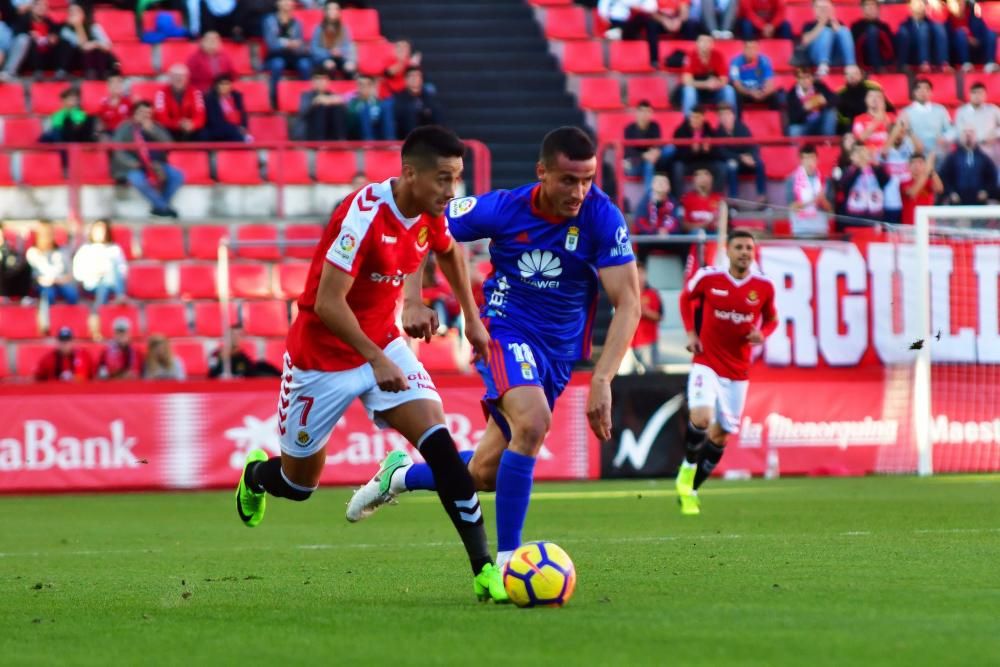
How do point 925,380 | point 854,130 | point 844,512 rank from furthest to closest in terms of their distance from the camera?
point 854,130
point 925,380
point 844,512

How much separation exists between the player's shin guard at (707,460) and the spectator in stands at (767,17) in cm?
1140

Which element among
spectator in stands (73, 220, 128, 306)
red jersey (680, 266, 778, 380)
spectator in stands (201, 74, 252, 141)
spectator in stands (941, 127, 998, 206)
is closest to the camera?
red jersey (680, 266, 778, 380)

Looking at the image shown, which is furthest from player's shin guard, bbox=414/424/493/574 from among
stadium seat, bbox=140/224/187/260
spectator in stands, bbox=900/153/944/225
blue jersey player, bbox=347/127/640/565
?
spectator in stands, bbox=900/153/944/225

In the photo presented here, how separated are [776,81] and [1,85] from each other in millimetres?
10673

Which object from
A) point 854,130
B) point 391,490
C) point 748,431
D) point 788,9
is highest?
point 788,9

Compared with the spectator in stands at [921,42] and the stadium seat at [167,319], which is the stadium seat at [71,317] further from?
the spectator in stands at [921,42]

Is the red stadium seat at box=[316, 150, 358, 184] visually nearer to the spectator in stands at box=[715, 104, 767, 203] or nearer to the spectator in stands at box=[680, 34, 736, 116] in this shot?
the spectator in stands at box=[715, 104, 767, 203]

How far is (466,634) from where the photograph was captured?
21.4ft

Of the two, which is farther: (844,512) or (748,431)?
(748,431)

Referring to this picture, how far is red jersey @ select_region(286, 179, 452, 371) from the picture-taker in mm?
8148

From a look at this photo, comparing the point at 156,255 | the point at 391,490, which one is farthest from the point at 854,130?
the point at 391,490

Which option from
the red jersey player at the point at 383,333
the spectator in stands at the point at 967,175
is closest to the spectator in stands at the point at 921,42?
the spectator in stands at the point at 967,175

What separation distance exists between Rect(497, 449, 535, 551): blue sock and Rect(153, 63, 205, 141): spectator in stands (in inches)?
570

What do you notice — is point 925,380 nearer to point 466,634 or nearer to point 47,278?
point 47,278
